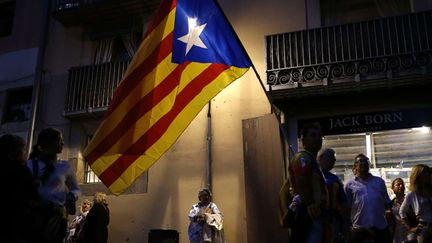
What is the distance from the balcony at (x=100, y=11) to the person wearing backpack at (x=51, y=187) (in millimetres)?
7961

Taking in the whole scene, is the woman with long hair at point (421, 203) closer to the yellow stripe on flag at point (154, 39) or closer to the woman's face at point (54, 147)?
the yellow stripe on flag at point (154, 39)

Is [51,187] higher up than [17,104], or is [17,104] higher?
[17,104]

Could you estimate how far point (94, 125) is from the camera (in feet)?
37.1

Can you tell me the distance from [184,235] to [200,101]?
5055mm

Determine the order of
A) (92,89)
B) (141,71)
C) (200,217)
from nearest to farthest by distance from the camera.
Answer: (141,71) < (200,217) < (92,89)

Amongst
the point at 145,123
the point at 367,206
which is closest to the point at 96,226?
the point at 145,123

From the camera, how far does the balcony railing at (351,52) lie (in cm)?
845

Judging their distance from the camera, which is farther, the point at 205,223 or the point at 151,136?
the point at 205,223

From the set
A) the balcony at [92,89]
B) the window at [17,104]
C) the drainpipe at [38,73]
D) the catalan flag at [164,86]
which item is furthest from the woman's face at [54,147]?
the window at [17,104]

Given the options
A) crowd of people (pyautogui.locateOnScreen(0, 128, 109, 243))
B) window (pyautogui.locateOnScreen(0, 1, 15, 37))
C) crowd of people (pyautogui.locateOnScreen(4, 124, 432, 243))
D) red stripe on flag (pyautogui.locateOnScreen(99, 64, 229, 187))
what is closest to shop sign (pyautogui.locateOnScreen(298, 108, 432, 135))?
red stripe on flag (pyautogui.locateOnScreen(99, 64, 229, 187))

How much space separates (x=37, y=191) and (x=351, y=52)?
6.95 meters

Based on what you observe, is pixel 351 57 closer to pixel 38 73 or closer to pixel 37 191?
pixel 37 191

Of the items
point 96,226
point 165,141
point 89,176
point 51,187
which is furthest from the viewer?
point 89,176

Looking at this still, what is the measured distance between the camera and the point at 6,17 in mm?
13883
